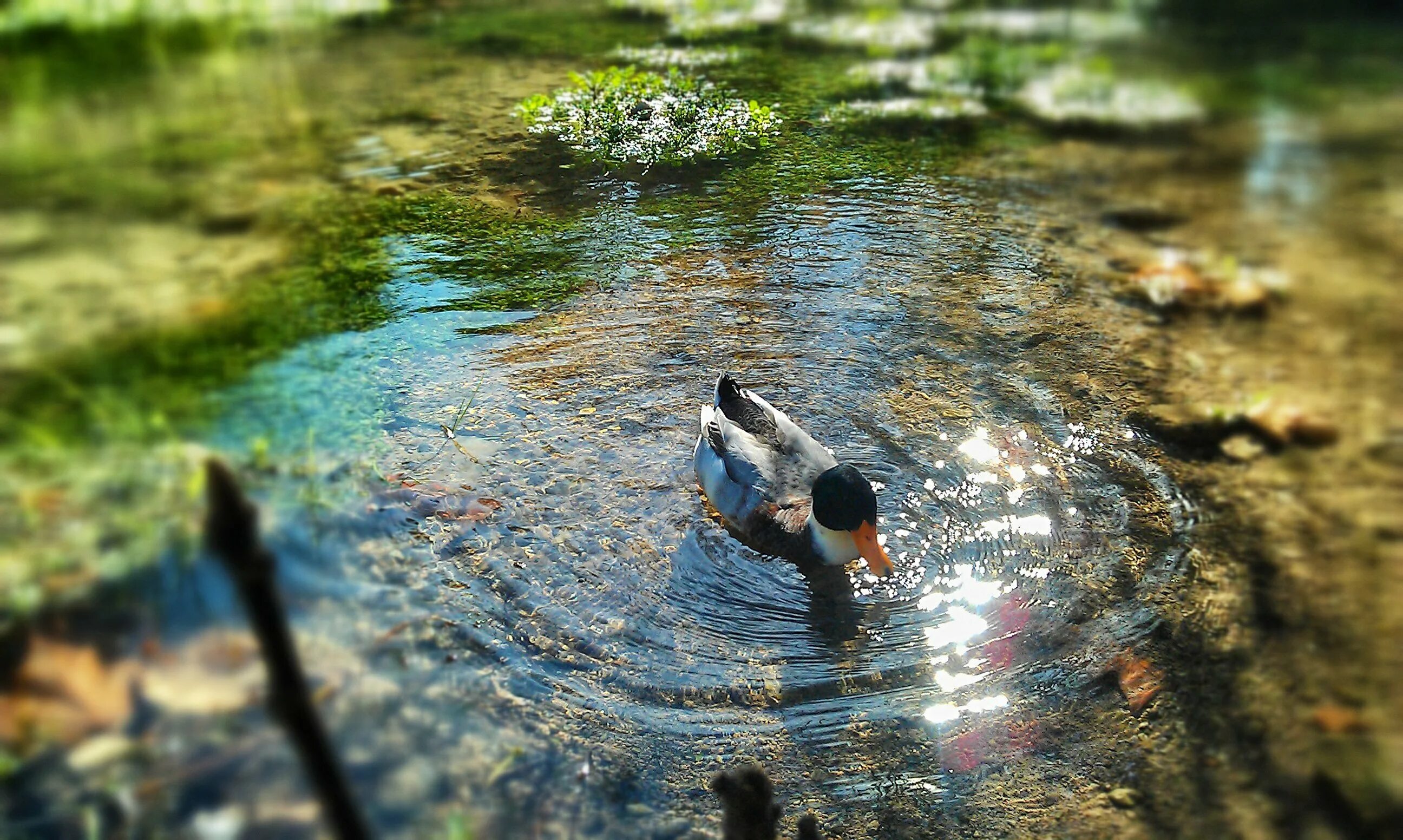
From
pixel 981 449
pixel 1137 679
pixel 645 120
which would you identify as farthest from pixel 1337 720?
pixel 645 120

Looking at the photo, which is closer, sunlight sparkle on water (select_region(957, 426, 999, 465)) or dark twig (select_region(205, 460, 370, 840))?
dark twig (select_region(205, 460, 370, 840))

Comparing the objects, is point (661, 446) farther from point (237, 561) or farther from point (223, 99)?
point (223, 99)

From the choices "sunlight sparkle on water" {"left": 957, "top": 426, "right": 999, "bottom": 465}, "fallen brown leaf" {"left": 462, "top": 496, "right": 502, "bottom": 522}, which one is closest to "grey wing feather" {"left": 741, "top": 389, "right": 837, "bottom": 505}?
"sunlight sparkle on water" {"left": 957, "top": 426, "right": 999, "bottom": 465}

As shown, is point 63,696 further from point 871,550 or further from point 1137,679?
point 1137,679

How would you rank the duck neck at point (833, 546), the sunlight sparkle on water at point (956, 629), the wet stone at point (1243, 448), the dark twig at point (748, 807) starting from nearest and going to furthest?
the dark twig at point (748, 807), the sunlight sparkle on water at point (956, 629), the duck neck at point (833, 546), the wet stone at point (1243, 448)

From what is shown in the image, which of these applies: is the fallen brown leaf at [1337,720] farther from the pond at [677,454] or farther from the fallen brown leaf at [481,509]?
the fallen brown leaf at [481,509]

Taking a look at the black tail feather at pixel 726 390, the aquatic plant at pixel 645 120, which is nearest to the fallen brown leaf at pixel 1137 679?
the black tail feather at pixel 726 390

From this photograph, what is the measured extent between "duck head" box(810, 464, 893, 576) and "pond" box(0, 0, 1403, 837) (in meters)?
0.11

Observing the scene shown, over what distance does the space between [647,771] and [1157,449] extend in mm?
2795

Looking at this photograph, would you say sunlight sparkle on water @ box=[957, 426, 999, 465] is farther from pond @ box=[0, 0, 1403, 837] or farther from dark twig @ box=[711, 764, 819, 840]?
dark twig @ box=[711, 764, 819, 840]

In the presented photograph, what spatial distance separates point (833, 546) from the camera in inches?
153

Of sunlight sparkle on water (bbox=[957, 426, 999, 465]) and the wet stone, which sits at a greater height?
sunlight sparkle on water (bbox=[957, 426, 999, 465])

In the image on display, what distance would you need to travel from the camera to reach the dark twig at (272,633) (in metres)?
0.80

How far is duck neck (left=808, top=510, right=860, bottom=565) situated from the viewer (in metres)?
3.86
